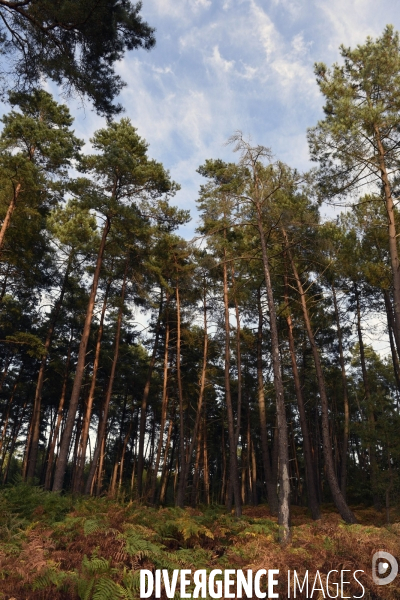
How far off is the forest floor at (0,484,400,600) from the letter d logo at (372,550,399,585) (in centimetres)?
7

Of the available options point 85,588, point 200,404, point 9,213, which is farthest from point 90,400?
point 85,588

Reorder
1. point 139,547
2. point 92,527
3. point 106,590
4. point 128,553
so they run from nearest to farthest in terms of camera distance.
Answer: point 106,590, point 128,553, point 139,547, point 92,527

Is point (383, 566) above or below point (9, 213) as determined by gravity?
below

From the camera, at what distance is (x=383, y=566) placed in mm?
4820

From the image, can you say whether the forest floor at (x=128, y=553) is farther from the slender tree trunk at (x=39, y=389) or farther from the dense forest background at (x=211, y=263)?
the slender tree trunk at (x=39, y=389)

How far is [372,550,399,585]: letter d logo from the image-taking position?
4.55m

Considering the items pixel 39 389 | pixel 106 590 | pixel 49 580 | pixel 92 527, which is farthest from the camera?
pixel 39 389

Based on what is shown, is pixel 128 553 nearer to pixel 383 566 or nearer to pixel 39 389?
pixel 383 566

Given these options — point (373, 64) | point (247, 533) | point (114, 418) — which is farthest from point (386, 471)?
point (114, 418)

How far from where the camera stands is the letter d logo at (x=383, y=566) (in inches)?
179

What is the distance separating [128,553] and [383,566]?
3390 millimetres

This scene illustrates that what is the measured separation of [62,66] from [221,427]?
32563 mm

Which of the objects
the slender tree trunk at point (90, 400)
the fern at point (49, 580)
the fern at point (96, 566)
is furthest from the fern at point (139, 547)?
the slender tree trunk at point (90, 400)

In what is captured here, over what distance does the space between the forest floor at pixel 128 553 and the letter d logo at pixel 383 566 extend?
74 millimetres
